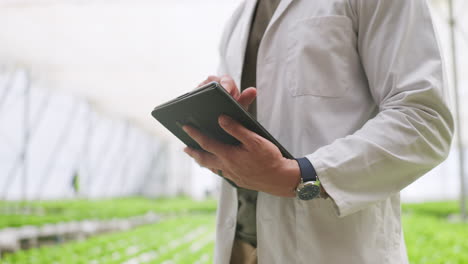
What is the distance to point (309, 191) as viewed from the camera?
907mm

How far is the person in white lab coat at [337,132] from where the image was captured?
0.91 meters

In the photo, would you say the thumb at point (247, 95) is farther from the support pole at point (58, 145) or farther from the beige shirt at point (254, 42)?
the support pole at point (58, 145)

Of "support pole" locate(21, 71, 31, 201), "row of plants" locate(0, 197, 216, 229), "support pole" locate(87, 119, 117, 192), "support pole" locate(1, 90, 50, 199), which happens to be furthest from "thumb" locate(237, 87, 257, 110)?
"support pole" locate(87, 119, 117, 192)

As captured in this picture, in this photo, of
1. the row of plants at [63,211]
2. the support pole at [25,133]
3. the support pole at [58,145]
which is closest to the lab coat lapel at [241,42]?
the row of plants at [63,211]

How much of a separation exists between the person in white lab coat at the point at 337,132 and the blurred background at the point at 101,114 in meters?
0.67

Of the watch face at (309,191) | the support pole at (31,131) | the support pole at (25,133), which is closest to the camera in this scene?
the watch face at (309,191)

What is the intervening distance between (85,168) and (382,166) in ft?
74.3

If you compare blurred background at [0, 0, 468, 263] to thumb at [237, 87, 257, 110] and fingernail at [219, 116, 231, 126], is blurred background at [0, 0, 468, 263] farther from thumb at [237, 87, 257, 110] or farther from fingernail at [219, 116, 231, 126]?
fingernail at [219, 116, 231, 126]

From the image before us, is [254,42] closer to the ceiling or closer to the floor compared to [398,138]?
closer to the ceiling

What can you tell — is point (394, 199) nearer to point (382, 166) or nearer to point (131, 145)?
point (382, 166)

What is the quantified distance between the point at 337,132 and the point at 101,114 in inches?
890

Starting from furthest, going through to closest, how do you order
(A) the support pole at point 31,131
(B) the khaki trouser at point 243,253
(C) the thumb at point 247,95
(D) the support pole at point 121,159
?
1. (D) the support pole at point 121,159
2. (A) the support pole at point 31,131
3. (B) the khaki trouser at point 243,253
4. (C) the thumb at point 247,95

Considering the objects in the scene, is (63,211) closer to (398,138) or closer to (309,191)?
(309,191)

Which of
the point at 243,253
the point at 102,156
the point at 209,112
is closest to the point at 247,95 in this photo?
the point at 209,112
